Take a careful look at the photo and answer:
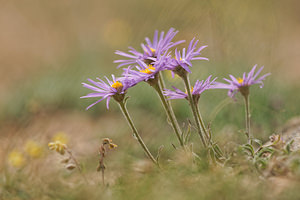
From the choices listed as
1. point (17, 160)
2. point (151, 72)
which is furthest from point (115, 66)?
point (151, 72)

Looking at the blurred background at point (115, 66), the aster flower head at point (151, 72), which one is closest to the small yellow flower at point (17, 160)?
the blurred background at point (115, 66)

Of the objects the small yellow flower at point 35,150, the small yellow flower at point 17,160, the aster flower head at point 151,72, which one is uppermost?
the aster flower head at point 151,72

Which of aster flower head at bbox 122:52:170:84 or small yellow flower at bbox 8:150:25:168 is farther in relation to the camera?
small yellow flower at bbox 8:150:25:168

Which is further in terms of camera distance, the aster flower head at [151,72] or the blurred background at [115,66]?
the blurred background at [115,66]

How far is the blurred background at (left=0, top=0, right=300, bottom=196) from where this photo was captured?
102 inches

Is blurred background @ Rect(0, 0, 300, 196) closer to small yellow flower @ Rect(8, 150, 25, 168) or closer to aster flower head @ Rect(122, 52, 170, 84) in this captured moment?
small yellow flower @ Rect(8, 150, 25, 168)

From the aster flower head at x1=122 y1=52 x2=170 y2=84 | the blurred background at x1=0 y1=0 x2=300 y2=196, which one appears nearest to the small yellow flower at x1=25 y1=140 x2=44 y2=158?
the blurred background at x1=0 y1=0 x2=300 y2=196

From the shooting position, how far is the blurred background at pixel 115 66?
8.49ft

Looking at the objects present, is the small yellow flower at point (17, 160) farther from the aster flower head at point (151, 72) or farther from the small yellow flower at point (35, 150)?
the aster flower head at point (151, 72)

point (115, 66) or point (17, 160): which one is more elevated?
point (115, 66)

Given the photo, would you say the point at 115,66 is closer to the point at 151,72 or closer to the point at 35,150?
the point at 35,150

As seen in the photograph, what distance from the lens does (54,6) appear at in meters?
8.85

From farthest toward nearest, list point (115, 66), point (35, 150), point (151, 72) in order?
point (115, 66)
point (35, 150)
point (151, 72)

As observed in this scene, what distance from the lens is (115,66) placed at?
5.24 meters
